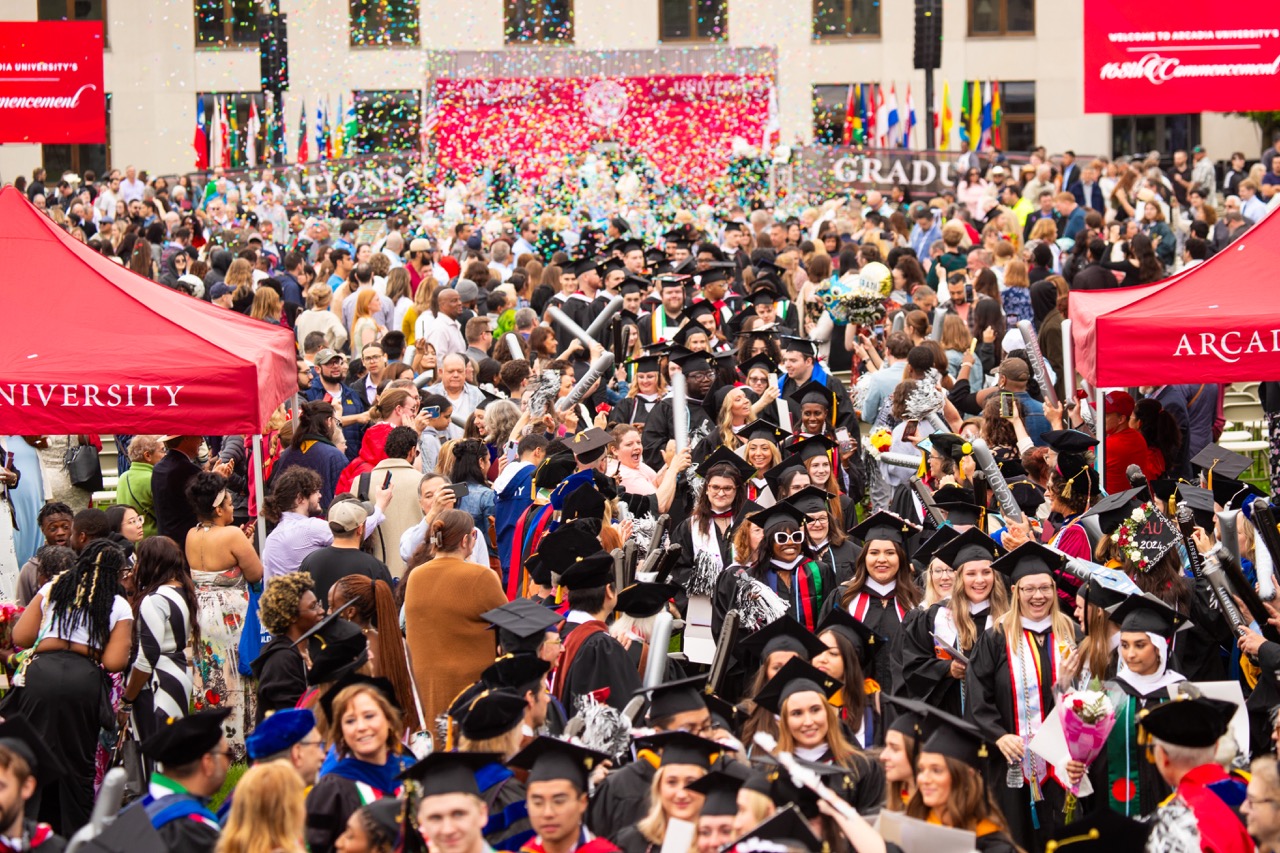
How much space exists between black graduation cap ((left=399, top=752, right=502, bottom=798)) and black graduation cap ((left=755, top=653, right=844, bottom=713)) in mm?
1383

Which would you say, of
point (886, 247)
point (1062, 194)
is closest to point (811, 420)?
point (886, 247)

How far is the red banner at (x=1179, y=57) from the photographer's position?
20.1 m

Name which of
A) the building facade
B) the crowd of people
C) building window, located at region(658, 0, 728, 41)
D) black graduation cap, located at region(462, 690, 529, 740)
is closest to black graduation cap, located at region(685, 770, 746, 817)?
the crowd of people

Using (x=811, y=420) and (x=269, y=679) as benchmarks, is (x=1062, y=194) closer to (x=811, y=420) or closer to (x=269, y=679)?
(x=811, y=420)

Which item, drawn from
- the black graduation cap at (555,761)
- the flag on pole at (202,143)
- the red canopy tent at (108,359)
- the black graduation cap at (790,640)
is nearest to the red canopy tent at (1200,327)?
Result: the black graduation cap at (790,640)

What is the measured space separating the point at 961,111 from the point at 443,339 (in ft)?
78.6

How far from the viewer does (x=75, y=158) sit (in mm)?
39125

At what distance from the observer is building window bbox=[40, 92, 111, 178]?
38781 mm

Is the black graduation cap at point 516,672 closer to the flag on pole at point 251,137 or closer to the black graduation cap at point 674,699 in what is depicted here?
the black graduation cap at point 674,699

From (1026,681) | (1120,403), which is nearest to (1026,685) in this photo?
(1026,681)

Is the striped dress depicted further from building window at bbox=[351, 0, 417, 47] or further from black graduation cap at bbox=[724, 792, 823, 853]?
building window at bbox=[351, 0, 417, 47]

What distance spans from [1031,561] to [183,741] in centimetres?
368

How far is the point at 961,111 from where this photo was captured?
35781 mm

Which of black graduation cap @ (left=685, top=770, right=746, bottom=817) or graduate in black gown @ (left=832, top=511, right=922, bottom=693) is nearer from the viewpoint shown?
black graduation cap @ (left=685, top=770, right=746, bottom=817)
